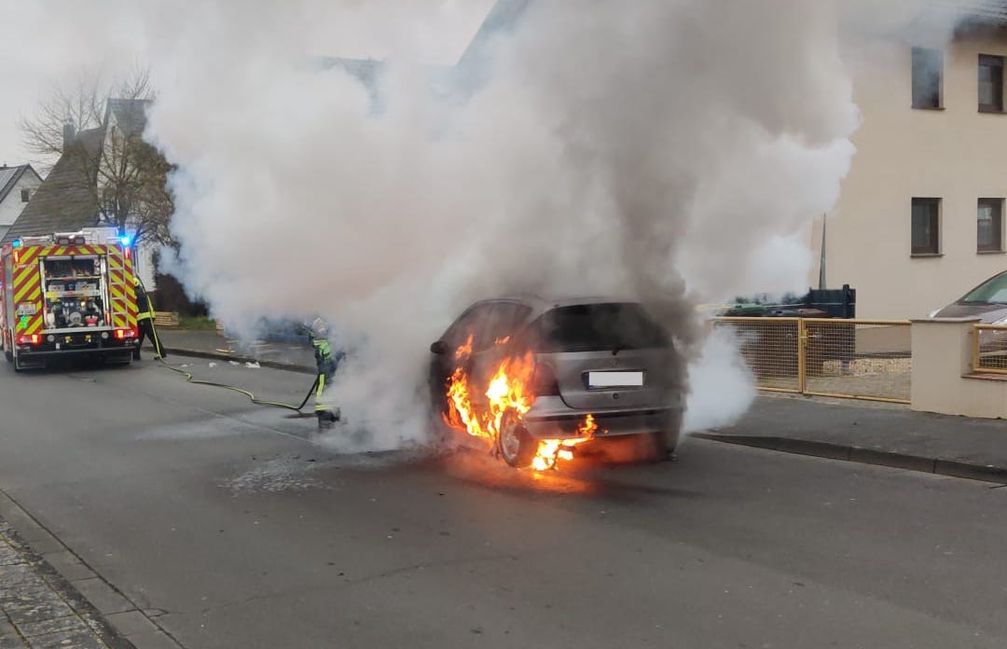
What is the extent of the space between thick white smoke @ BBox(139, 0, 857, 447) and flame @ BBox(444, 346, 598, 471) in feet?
2.74

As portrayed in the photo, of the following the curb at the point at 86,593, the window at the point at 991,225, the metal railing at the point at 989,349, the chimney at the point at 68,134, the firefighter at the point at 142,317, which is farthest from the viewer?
the chimney at the point at 68,134

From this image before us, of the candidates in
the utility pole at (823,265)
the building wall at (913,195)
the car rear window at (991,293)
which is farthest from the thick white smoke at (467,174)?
the building wall at (913,195)

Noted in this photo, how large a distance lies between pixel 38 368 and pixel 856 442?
17.8 m

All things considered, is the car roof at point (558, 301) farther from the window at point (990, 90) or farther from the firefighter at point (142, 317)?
the window at point (990, 90)

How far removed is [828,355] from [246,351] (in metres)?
14.0

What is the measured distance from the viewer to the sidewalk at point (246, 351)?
18.9 m

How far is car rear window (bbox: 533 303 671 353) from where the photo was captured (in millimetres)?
7934

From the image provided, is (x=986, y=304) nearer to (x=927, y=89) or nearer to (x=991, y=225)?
(x=927, y=89)

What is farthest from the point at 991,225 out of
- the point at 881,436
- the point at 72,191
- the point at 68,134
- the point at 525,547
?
the point at 72,191

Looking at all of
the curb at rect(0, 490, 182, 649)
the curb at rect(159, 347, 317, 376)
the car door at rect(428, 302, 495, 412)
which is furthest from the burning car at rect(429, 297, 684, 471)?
the curb at rect(159, 347, 317, 376)

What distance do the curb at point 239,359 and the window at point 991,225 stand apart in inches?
573

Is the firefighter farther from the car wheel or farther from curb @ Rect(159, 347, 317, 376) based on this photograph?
the car wheel

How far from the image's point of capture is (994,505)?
22.2 ft

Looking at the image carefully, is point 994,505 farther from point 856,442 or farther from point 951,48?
point 951,48
